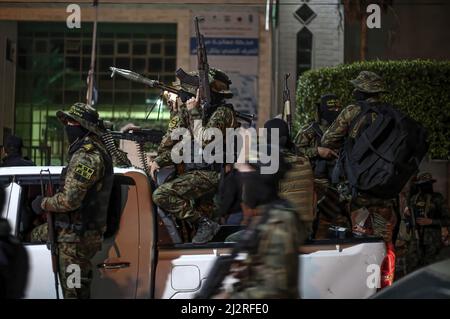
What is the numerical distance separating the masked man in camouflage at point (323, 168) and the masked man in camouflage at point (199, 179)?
88cm

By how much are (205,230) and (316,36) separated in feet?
26.4

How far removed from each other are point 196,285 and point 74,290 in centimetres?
80

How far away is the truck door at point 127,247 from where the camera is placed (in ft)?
16.1

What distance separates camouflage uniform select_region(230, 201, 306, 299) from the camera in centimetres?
343

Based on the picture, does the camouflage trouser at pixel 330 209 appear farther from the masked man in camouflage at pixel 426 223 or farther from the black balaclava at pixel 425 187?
the black balaclava at pixel 425 187

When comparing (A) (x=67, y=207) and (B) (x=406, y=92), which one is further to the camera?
(B) (x=406, y=92)

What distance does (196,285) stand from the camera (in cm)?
479

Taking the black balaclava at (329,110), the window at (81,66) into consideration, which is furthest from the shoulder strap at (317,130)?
the window at (81,66)

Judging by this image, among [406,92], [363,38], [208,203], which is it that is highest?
[363,38]

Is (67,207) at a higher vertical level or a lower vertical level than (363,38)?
lower
